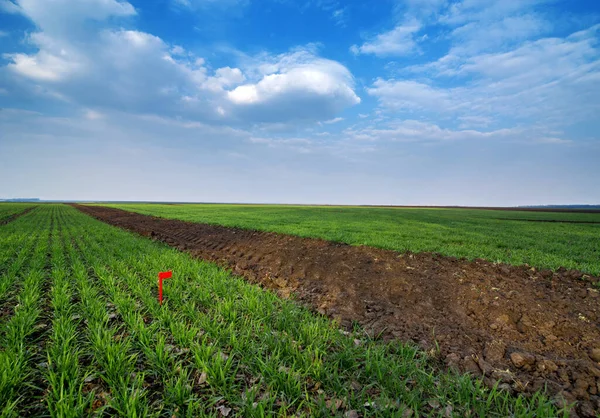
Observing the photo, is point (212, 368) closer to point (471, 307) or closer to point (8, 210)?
point (471, 307)

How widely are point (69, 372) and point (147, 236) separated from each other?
1623cm

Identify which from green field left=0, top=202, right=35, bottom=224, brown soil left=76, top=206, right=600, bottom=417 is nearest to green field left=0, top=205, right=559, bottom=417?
brown soil left=76, top=206, right=600, bottom=417

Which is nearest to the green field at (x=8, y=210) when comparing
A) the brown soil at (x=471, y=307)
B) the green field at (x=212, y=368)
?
the green field at (x=212, y=368)

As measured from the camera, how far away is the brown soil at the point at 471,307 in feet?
13.0

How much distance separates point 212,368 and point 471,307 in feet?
17.3

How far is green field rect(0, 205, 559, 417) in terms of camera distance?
314 cm

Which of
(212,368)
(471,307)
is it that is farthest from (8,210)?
(471,307)

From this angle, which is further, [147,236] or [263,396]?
[147,236]

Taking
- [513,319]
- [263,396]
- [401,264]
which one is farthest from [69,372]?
[401,264]

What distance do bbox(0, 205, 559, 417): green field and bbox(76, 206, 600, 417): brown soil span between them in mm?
573

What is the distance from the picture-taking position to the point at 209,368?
3582mm

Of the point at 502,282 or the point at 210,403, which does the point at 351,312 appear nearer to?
the point at 210,403

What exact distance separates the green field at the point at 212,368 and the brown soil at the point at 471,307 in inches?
22.6

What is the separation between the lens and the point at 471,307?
6000mm
